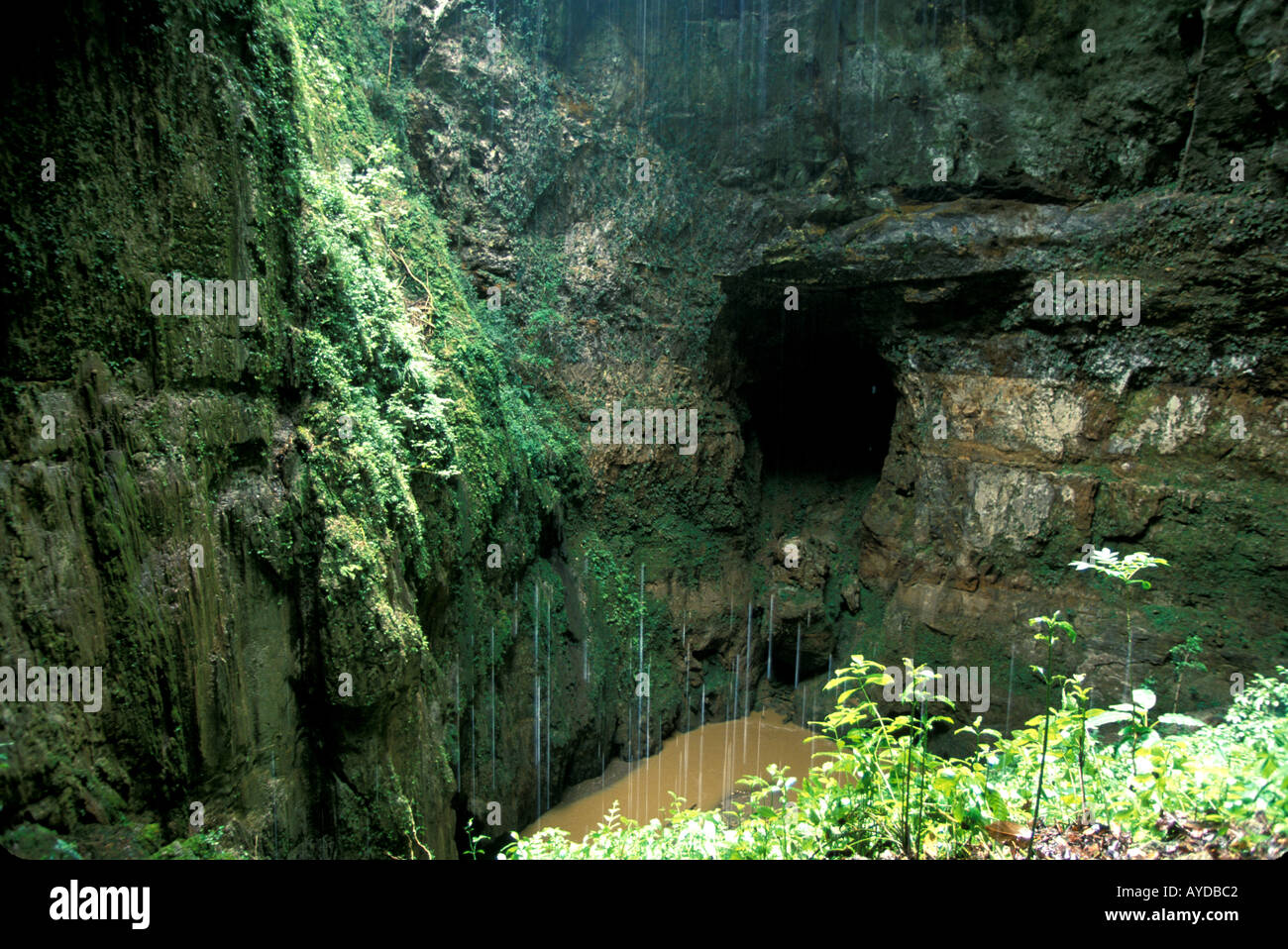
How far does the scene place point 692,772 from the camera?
9.85 m

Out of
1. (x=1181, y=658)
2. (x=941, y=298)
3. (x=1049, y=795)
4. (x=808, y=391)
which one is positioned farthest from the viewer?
(x=808, y=391)

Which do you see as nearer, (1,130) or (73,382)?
(1,130)

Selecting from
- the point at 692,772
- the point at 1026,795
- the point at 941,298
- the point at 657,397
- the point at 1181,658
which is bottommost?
the point at 692,772

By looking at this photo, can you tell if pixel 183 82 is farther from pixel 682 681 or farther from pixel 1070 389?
pixel 1070 389

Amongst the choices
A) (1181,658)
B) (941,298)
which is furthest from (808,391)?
(1181,658)

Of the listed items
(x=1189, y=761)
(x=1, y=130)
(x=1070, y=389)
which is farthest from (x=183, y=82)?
(x=1070, y=389)

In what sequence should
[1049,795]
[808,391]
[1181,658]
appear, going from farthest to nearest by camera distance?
1. [808,391]
2. [1181,658]
3. [1049,795]

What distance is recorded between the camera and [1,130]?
10.5 ft

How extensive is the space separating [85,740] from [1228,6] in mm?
12512

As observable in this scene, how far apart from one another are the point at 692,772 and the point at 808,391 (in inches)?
270

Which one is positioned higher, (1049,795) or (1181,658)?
(1049,795)

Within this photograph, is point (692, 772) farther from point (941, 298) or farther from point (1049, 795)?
point (941, 298)

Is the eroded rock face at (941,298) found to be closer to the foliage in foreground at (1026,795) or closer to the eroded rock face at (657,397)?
the eroded rock face at (657,397)
